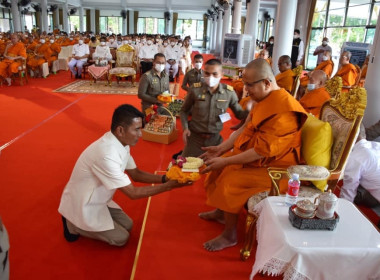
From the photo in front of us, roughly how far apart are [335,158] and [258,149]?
684 millimetres

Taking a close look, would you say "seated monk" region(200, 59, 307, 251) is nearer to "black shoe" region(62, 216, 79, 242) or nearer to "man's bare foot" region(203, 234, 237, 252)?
"man's bare foot" region(203, 234, 237, 252)

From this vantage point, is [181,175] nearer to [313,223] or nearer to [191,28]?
[313,223]

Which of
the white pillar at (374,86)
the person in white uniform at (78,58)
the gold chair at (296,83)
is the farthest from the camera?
the person in white uniform at (78,58)

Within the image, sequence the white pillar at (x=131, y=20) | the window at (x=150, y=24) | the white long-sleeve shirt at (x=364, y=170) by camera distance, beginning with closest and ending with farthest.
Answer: the white long-sleeve shirt at (x=364, y=170), the white pillar at (x=131, y=20), the window at (x=150, y=24)

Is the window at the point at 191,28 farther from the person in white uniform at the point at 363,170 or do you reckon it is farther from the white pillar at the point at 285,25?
the person in white uniform at the point at 363,170

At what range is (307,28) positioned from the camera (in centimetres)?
1703

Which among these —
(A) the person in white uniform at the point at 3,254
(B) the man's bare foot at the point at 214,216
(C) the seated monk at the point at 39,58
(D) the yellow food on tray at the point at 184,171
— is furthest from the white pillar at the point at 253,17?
(A) the person in white uniform at the point at 3,254

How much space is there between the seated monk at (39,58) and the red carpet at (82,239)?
6117mm

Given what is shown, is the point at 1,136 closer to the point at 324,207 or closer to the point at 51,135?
the point at 51,135

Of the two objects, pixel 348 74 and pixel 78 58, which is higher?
pixel 348 74

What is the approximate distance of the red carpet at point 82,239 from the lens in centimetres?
234

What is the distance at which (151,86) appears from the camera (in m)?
5.00

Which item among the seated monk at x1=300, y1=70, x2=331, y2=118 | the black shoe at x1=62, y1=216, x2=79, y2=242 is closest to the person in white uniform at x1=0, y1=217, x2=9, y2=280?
the black shoe at x1=62, y1=216, x2=79, y2=242

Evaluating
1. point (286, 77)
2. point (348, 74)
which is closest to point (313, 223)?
point (286, 77)
